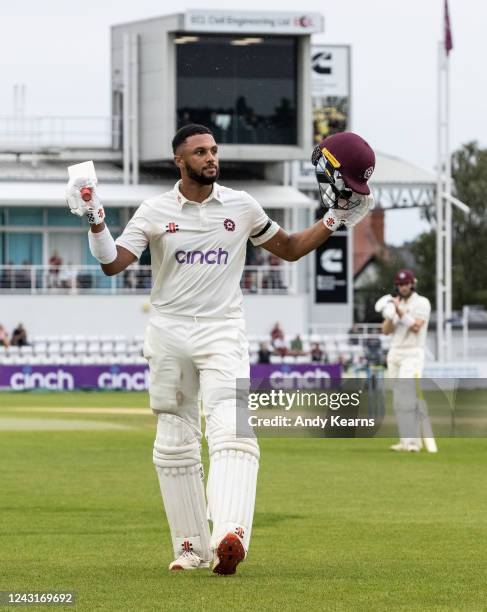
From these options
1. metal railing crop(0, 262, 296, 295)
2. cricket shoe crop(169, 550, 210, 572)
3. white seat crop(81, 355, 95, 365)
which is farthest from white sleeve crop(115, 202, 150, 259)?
metal railing crop(0, 262, 296, 295)

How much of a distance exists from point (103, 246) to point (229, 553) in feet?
5.39

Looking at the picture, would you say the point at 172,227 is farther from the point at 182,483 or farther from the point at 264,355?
the point at 264,355

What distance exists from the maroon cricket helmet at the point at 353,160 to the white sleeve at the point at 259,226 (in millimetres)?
522

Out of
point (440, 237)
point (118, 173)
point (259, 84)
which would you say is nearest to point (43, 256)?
point (118, 173)

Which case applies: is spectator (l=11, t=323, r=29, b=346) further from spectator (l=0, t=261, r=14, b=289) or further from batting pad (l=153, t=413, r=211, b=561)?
batting pad (l=153, t=413, r=211, b=561)

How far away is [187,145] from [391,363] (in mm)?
10808

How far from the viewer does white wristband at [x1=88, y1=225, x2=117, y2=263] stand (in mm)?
8297

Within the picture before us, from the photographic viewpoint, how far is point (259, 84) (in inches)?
2164

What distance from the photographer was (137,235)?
867cm

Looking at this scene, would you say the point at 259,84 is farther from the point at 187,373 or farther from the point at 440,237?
the point at 187,373

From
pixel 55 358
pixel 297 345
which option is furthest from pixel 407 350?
pixel 297 345

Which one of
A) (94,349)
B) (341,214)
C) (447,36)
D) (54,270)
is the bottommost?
(94,349)

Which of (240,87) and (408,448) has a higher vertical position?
(240,87)

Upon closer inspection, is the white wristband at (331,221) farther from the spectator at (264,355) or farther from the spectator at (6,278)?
the spectator at (6,278)
